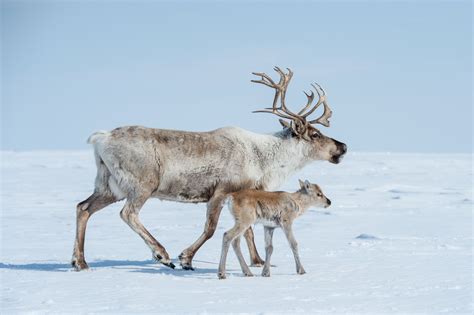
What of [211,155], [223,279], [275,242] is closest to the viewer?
[223,279]

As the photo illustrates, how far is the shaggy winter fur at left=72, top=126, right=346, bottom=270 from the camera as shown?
30.9 feet

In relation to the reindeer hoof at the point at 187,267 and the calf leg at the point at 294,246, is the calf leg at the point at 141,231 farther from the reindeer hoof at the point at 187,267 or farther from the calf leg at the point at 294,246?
the calf leg at the point at 294,246

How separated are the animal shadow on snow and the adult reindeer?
17 cm

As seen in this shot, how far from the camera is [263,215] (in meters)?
8.86

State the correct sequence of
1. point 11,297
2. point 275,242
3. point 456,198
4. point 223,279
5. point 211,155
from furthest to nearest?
point 456,198 < point 275,242 < point 211,155 < point 223,279 < point 11,297

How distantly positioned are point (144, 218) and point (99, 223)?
1.09 meters

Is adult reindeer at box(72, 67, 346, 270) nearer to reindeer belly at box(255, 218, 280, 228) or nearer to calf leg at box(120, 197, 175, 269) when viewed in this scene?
calf leg at box(120, 197, 175, 269)

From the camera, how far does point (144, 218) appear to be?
51.7ft

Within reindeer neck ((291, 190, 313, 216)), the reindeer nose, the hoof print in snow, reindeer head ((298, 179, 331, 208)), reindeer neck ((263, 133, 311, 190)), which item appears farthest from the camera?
the hoof print in snow

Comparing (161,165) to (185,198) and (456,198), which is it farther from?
(456,198)

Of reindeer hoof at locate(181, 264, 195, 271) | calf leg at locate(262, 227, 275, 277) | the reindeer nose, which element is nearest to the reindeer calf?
calf leg at locate(262, 227, 275, 277)

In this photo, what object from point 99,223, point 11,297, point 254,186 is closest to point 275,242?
point 254,186

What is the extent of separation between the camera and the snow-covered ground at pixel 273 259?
7.14 m

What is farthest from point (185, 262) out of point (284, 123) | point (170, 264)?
point (284, 123)
